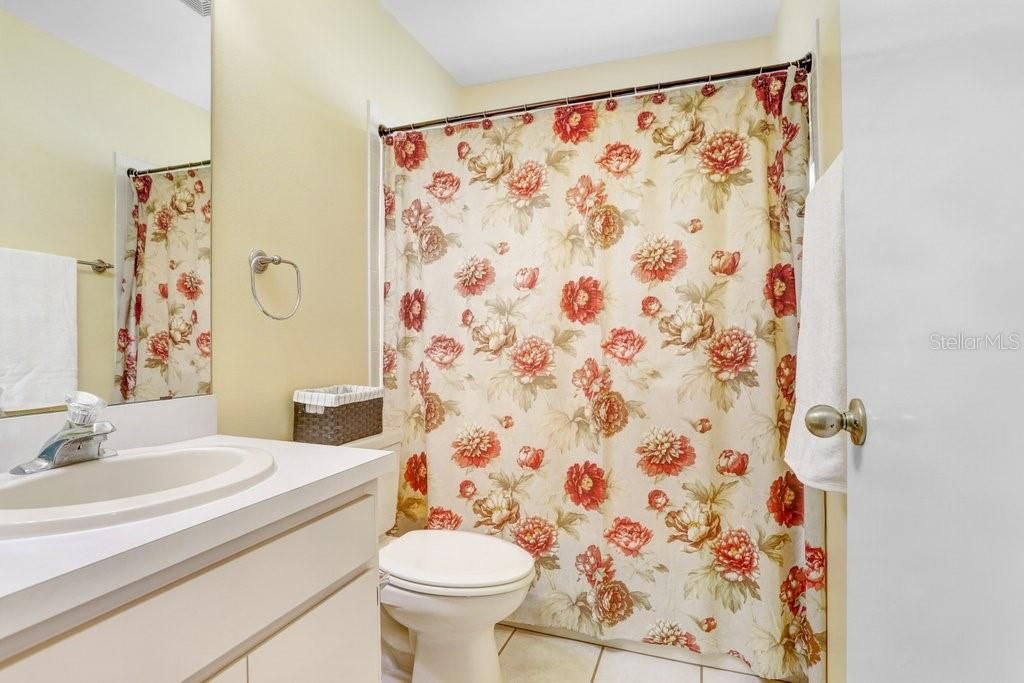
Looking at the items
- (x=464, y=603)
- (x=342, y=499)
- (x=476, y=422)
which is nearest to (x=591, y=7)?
(x=476, y=422)

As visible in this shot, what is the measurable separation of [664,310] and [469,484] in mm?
976

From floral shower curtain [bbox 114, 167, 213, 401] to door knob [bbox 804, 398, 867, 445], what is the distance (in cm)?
136

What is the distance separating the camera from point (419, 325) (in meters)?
1.97

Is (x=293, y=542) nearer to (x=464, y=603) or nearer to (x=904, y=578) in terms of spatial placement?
(x=464, y=603)

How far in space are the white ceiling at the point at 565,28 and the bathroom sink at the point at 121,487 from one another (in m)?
1.93

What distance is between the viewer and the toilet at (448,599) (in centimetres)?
135

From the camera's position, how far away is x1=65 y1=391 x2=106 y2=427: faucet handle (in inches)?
34.6

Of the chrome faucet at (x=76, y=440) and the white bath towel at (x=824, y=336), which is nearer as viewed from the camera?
the chrome faucet at (x=76, y=440)

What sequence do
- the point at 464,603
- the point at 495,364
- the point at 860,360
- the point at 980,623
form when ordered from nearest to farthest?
the point at 980,623, the point at 860,360, the point at 464,603, the point at 495,364

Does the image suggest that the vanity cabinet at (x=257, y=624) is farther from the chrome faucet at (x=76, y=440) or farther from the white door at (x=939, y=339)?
the white door at (x=939, y=339)

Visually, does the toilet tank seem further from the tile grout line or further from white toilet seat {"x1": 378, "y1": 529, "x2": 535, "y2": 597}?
the tile grout line

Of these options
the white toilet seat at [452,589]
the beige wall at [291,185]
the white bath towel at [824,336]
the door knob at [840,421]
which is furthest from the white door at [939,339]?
the beige wall at [291,185]

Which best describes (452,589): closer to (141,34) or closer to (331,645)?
(331,645)

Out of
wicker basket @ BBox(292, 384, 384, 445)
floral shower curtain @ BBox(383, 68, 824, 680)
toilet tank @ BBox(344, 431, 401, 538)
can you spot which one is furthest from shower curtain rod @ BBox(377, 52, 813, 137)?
toilet tank @ BBox(344, 431, 401, 538)
